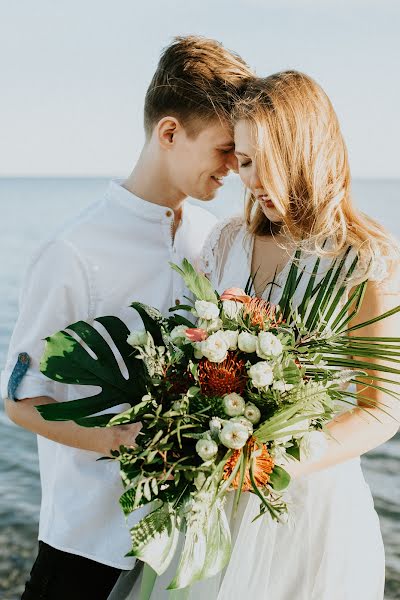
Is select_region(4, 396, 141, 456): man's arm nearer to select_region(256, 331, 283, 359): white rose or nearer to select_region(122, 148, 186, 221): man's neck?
select_region(256, 331, 283, 359): white rose

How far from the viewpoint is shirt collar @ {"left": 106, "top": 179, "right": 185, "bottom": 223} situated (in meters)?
2.96

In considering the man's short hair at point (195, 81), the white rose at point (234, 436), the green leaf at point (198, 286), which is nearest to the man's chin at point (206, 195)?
the man's short hair at point (195, 81)

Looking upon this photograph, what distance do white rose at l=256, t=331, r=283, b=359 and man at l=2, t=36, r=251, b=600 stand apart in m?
0.82

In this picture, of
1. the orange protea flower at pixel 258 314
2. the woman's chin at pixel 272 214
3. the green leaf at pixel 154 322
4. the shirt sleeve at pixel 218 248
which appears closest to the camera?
the orange protea flower at pixel 258 314

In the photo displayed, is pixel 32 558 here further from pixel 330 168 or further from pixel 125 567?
pixel 330 168

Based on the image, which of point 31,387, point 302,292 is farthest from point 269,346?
point 31,387

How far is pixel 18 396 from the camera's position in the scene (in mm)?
2725

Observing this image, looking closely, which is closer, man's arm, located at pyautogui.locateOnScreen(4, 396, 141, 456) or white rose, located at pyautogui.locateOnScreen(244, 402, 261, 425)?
white rose, located at pyautogui.locateOnScreen(244, 402, 261, 425)

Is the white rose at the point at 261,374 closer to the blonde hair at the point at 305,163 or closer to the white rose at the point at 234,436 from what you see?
the white rose at the point at 234,436

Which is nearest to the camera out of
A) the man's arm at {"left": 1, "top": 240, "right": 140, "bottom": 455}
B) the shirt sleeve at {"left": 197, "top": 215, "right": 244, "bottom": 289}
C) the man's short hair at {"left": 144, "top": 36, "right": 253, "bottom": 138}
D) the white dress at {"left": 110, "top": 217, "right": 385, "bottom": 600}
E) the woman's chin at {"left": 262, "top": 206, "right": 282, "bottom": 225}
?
the white dress at {"left": 110, "top": 217, "right": 385, "bottom": 600}

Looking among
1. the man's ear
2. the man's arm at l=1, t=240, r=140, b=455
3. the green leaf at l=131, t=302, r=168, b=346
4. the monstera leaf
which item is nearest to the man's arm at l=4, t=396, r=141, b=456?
the man's arm at l=1, t=240, r=140, b=455

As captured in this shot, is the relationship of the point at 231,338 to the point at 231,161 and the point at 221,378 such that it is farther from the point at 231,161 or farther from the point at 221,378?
the point at 231,161

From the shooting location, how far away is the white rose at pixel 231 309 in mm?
2281

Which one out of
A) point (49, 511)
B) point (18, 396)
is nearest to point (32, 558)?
point (49, 511)
